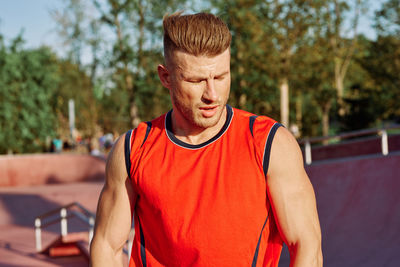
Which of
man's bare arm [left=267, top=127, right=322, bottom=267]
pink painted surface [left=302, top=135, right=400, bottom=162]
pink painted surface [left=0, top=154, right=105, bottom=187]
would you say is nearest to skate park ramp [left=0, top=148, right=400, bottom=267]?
pink painted surface [left=302, top=135, right=400, bottom=162]

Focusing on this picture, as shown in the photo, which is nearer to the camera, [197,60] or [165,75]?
[197,60]

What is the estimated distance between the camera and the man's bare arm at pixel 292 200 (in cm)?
195

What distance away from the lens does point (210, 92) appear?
6.61ft

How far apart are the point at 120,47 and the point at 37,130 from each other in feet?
24.3

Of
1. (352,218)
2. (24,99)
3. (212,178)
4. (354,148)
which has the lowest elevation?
(352,218)

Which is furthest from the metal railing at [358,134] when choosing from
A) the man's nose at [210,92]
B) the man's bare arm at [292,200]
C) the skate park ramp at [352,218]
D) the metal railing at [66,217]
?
the man's nose at [210,92]

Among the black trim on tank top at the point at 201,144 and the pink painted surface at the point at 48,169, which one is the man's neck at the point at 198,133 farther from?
the pink painted surface at the point at 48,169

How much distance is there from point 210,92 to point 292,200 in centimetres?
54

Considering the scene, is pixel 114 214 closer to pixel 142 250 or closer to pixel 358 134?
pixel 142 250

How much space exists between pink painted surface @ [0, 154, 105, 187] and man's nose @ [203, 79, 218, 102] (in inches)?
890

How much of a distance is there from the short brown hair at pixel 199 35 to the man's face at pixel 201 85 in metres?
0.03

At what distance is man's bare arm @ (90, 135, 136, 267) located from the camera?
221 cm

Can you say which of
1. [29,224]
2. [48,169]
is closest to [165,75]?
[29,224]

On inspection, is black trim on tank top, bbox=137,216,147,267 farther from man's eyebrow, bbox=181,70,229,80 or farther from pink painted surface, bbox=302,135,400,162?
pink painted surface, bbox=302,135,400,162
